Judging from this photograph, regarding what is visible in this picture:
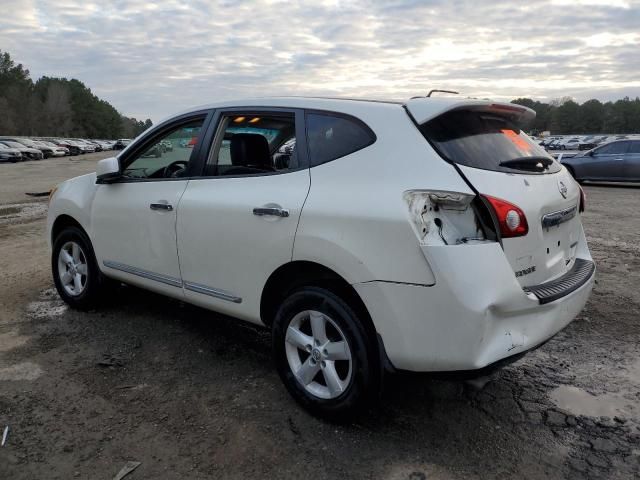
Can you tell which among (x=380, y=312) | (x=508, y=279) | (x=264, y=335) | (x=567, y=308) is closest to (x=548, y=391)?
(x=567, y=308)

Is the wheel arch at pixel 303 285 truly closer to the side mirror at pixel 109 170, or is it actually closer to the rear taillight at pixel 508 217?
the rear taillight at pixel 508 217

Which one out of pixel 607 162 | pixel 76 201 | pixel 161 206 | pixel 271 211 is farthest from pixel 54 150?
pixel 271 211

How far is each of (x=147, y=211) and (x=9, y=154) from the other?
38610 mm

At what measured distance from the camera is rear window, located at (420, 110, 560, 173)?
2.82 metres

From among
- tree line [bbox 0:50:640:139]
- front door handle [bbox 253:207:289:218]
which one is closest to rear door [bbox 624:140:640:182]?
front door handle [bbox 253:207:289:218]

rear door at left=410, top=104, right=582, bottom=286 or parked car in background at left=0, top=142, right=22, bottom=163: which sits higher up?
rear door at left=410, top=104, right=582, bottom=286

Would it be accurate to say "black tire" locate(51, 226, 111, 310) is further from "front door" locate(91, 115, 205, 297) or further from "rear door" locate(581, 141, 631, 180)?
"rear door" locate(581, 141, 631, 180)

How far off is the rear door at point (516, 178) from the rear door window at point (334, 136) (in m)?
0.34

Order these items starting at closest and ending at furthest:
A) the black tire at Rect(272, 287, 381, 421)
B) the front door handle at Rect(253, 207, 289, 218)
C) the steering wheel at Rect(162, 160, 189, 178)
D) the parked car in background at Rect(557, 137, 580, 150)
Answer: the black tire at Rect(272, 287, 381, 421), the front door handle at Rect(253, 207, 289, 218), the steering wheel at Rect(162, 160, 189, 178), the parked car in background at Rect(557, 137, 580, 150)

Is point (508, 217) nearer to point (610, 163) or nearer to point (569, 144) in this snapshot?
point (610, 163)

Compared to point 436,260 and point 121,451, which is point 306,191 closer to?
point 436,260

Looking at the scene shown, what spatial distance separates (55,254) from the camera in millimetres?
5117

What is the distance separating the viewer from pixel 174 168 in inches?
165

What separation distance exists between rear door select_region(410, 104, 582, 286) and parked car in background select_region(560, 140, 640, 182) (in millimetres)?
14513
